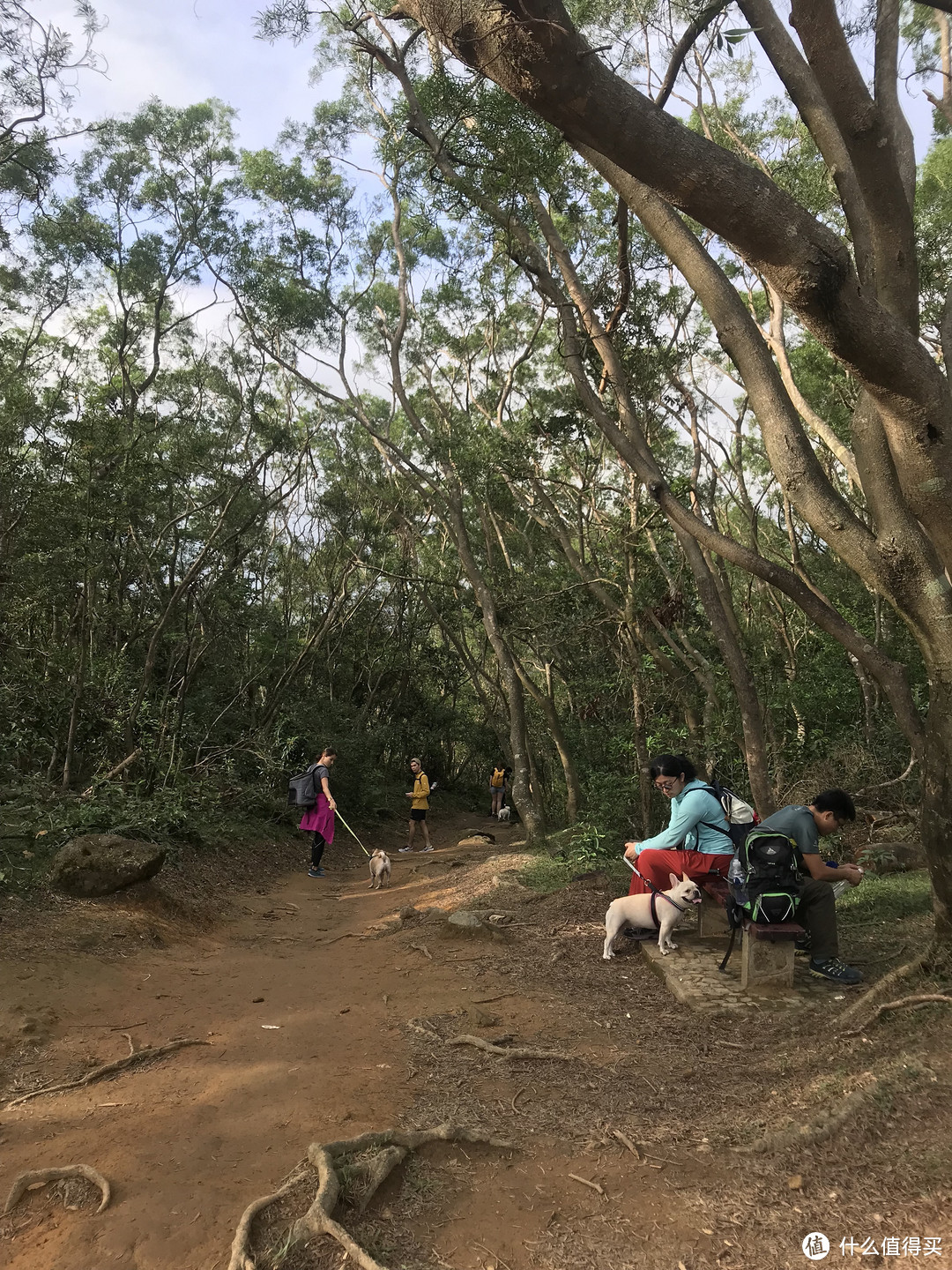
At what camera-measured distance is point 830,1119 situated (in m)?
2.75

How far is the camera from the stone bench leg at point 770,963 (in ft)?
14.9

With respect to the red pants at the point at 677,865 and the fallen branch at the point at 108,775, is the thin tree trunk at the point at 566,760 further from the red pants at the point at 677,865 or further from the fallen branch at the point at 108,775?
the red pants at the point at 677,865

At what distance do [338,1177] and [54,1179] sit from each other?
109 cm

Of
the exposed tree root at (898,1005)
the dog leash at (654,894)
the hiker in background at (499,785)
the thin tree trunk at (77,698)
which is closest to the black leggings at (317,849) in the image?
the thin tree trunk at (77,698)

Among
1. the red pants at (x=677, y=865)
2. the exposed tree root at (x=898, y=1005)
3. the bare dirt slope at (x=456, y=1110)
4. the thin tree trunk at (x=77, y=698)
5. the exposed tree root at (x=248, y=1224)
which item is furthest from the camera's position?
the thin tree trunk at (x=77, y=698)

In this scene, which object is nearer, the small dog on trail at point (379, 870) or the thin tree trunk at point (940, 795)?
the thin tree trunk at point (940, 795)

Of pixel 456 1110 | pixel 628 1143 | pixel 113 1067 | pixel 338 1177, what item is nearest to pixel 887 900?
pixel 628 1143

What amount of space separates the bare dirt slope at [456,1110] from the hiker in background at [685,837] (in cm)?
80

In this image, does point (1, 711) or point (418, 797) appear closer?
point (1, 711)

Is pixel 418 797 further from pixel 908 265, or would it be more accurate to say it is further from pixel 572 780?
pixel 908 265

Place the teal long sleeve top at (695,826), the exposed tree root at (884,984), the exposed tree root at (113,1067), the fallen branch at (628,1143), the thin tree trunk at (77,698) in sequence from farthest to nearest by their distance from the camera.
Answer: the thin tree trunk at (77,698) → the teal long sleeve top at (695,826) → the exposed tree root at (884,984) → the exposed tree root at (113,1067) → the fallen branch at (628,1143)

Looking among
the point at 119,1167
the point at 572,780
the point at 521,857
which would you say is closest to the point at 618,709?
the point at 572,780

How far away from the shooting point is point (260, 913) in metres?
8.08

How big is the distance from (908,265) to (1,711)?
986cm
